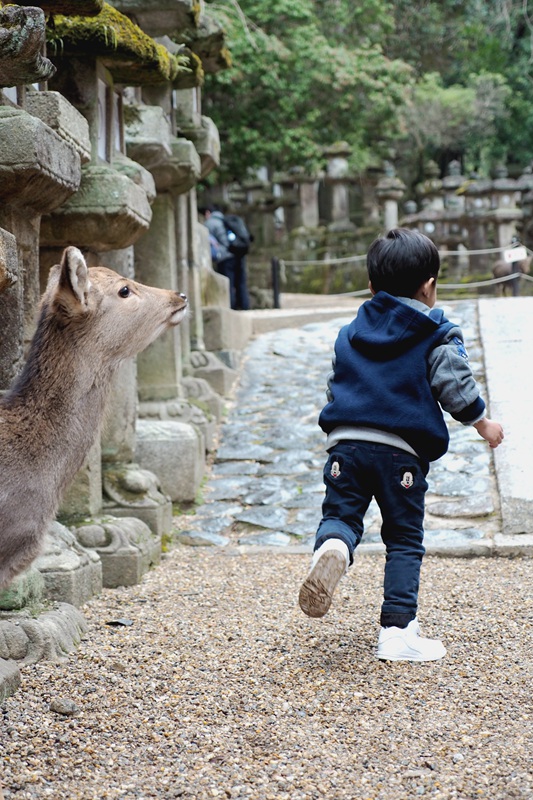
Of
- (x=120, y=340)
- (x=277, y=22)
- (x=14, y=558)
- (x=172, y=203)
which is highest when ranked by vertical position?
(x=277, y=22)

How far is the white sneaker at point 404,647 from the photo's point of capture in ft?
12.4

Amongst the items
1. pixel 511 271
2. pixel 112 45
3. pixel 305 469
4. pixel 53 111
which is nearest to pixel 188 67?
pixel 112 45

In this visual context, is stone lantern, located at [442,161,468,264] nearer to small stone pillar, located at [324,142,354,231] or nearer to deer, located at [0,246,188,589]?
small stone pillar, located at [324,142,354,231]

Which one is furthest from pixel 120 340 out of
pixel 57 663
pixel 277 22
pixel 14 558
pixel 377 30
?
pixel 377 30

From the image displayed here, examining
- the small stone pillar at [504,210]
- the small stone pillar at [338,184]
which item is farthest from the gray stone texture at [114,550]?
the small stone pillar at [338,184]

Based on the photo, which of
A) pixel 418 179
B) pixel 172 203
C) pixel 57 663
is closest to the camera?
pixel 57 663

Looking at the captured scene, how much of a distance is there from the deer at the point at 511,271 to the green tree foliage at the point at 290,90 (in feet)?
17.2

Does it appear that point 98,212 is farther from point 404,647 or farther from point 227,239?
point 227,239

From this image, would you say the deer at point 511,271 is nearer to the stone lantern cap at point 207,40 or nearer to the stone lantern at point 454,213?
the stone lantern at point 454,213

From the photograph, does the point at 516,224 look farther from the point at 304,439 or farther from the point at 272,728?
the point at 272,728

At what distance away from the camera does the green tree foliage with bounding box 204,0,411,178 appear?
1847 cm

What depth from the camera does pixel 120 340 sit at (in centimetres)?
350

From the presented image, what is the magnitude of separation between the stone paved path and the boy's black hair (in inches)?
93.0

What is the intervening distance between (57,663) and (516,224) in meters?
19.7
